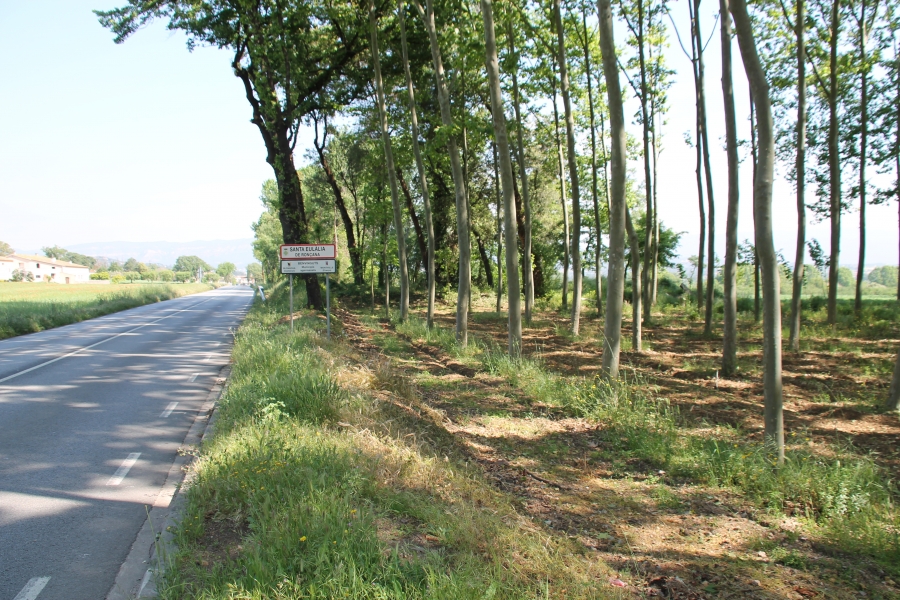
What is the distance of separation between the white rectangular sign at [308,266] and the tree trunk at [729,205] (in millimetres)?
9098

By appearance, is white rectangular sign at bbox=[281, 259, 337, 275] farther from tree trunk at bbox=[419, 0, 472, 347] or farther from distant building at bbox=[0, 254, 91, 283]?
distant building at bbox=[0, 254, 91, 283]

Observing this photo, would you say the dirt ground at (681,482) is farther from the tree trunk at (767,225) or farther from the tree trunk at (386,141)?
the tree trunk at (386,141)

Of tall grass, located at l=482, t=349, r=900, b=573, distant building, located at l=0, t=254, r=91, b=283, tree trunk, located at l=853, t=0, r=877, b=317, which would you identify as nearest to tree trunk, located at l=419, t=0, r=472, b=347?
tall grass, located at l=482, t=349, r=900, b=573

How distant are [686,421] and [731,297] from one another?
5.18 metres

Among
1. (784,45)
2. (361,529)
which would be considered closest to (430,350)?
(361,529)

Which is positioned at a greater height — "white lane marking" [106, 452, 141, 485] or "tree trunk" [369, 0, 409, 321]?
"tree trunk" [369, 0, 409, 321]

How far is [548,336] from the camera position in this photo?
58.6 feet

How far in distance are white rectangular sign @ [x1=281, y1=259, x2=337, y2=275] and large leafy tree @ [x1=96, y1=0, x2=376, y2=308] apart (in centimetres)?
799

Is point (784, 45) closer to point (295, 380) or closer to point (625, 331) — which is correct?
point (625, 331)

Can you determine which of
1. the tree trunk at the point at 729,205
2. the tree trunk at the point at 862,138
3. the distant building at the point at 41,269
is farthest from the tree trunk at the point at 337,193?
the distant building at the point at 41,269

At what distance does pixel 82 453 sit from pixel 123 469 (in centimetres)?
86

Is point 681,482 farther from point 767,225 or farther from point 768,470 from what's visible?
point 767,225

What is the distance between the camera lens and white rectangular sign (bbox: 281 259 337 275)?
13758 mm

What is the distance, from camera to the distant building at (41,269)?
126 metres
